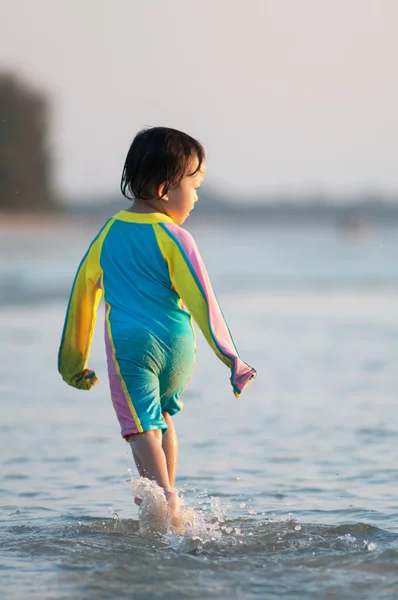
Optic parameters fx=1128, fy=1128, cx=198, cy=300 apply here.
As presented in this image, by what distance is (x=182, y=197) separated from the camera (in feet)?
13.8

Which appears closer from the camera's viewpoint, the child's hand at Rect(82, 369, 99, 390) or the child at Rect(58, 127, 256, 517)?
the child at Rect(58, 127, 256, 517)

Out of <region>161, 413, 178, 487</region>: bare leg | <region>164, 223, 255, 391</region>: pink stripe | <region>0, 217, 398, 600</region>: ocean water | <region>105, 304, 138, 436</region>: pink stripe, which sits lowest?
<region>0, 217, 398, 600</region>: ocean water

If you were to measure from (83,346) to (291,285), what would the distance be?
1593cm

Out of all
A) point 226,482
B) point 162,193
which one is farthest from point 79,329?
point 226,482

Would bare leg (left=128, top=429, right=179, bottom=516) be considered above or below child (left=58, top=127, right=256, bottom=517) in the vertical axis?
below

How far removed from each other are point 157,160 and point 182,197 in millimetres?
181

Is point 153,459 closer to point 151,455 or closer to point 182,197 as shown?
point 151,455

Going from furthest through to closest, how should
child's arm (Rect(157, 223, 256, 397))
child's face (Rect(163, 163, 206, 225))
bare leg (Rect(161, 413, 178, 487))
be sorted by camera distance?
1. bare leg (Rect(161, 413, 178, 487))
2. child's face (Rect(163, 163, 206, 225))
3. child's arm (Rect(157, 223, 256, 397))

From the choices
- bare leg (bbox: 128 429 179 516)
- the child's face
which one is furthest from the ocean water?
the child's face

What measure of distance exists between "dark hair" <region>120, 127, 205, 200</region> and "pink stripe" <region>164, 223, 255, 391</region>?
0.55 feet

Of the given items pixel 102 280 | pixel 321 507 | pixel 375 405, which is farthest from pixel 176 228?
pixel 375 405

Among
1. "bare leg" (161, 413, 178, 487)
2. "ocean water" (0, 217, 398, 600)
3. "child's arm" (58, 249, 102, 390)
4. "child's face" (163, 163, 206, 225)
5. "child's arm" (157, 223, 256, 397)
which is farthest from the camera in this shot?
"bare leg" (161, 413, 178, 487)

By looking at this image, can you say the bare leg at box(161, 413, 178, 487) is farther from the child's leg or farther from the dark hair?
the dark hair

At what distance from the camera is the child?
13.4 ft
